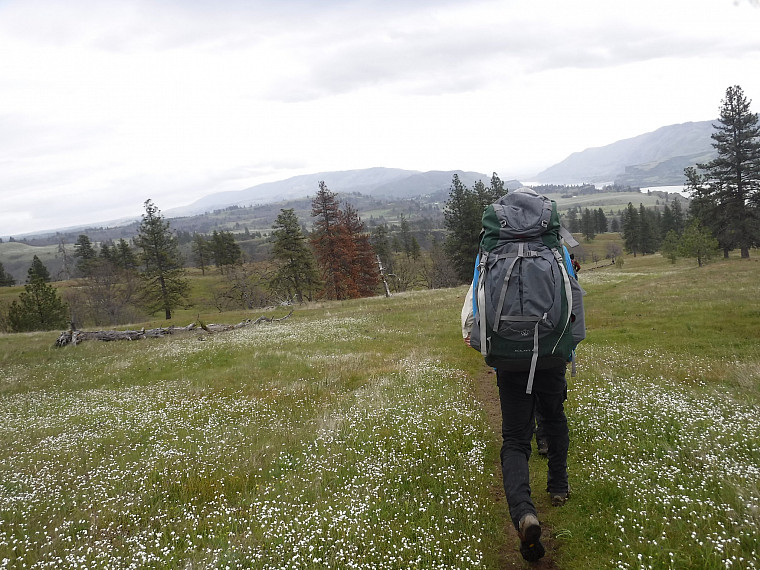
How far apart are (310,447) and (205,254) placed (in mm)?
106657

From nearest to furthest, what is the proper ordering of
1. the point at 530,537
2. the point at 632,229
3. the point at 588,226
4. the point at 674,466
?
the point at 530,537
the point at 674,466
the point at 632,229
the point at 588,226

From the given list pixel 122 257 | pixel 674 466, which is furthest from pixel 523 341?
pixel 122 257

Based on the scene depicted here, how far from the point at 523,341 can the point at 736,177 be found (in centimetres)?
5960

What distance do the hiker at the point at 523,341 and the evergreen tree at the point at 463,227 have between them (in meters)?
48.0

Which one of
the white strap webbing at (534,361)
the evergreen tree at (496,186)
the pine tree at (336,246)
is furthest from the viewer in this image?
the evergreen tree at (496,186)

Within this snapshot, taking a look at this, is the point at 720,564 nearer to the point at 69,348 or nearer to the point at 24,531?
the point at 24,531

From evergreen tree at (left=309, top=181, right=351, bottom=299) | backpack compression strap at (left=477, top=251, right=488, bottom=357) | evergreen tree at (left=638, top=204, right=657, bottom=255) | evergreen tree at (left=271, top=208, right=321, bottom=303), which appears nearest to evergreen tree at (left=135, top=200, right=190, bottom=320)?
evergreen tree at (left=271, top=208, right=321, bottom=303)

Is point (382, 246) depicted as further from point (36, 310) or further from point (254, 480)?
point (254, 480)

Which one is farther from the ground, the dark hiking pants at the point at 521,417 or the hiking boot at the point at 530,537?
the dark hiking pants at the point at 521,417

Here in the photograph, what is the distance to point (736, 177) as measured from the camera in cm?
4609

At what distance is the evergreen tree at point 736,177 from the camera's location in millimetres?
44875

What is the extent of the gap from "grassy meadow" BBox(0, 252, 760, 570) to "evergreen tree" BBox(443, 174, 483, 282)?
39812mm

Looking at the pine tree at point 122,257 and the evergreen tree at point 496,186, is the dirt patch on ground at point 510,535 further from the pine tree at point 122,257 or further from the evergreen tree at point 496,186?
the pine tree at point 122,257

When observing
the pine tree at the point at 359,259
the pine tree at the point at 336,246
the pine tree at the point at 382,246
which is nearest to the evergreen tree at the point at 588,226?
the pine tree at the point at 382,246
